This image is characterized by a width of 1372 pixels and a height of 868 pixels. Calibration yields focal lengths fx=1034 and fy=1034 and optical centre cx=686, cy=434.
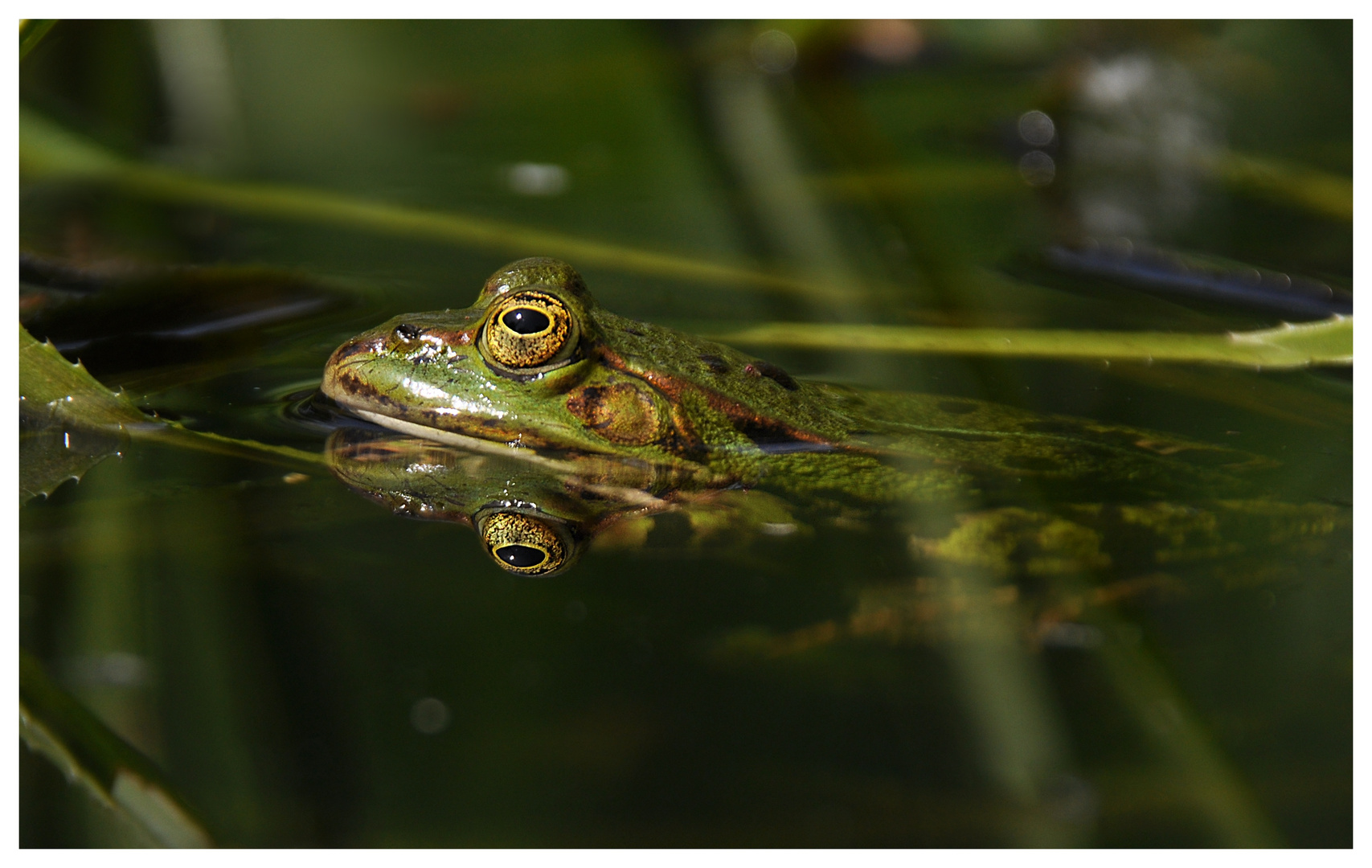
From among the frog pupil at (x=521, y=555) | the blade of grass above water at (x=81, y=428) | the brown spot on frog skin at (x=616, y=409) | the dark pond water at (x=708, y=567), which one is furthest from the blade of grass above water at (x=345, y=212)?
the frog pupil at (x=521, y=555)

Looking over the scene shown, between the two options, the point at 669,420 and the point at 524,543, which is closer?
the point at 524,543

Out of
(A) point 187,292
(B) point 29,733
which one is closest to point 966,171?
(A) point 187,292

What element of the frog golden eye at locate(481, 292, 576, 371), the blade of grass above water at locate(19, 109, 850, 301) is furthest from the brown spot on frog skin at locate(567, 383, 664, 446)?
the blade of grass above water at locate(19, 109, 850, 301)

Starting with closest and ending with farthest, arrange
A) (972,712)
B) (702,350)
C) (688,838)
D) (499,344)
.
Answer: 1. (688,838)
2. (972,712)
3. (499,344)
4. (702,350)

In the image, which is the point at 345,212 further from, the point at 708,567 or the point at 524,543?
the point at 708,567

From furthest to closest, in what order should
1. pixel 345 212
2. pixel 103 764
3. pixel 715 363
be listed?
pixel 345 212
pixel 715 363
pixel 103 764

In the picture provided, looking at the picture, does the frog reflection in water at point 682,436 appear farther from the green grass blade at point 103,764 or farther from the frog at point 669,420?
the green grass blade at point 103,764

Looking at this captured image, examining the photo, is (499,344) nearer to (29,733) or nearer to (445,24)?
(29,733)

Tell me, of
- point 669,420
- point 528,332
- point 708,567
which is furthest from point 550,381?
point 708,567
